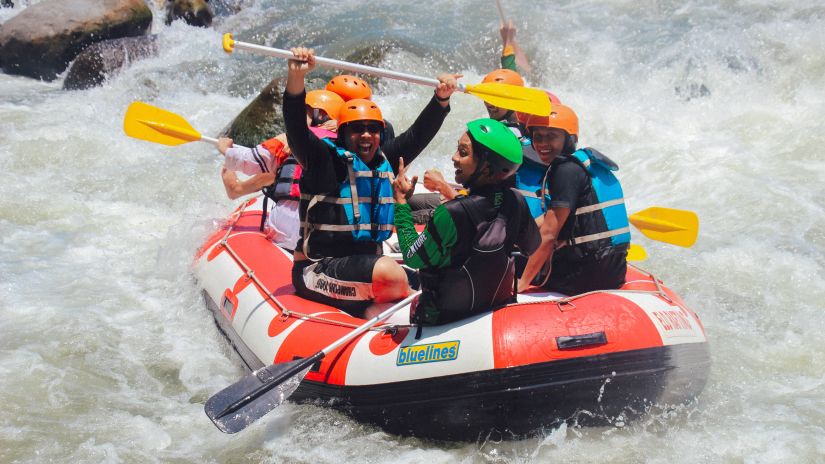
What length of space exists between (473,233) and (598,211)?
74 cm

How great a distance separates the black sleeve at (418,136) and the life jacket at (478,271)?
3.65 ft

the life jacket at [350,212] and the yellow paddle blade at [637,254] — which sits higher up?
the life jacket at [350,212]

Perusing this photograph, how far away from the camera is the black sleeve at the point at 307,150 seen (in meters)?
3.92

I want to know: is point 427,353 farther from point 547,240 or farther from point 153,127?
point 153,127

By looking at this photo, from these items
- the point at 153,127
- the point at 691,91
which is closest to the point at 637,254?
the point at 153,127

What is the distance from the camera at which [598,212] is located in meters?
4.01

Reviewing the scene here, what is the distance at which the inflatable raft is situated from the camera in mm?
3637

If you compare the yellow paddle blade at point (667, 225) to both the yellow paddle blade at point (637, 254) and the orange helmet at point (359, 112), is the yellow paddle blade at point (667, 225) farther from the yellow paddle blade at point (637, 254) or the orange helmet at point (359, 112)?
the orange helmet at point (359, 112)

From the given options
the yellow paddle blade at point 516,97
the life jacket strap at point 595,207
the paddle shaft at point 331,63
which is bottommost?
the life jacket strap at point 595,207

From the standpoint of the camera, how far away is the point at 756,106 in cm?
851

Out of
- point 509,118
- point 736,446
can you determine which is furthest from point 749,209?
point 736,446

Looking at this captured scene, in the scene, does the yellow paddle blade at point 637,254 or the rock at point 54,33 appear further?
the rock at point 54,33

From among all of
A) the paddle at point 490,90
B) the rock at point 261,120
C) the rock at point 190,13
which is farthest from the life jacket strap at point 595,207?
the rock at point 190,13

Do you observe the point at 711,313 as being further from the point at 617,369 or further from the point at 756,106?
the point at 756,106
